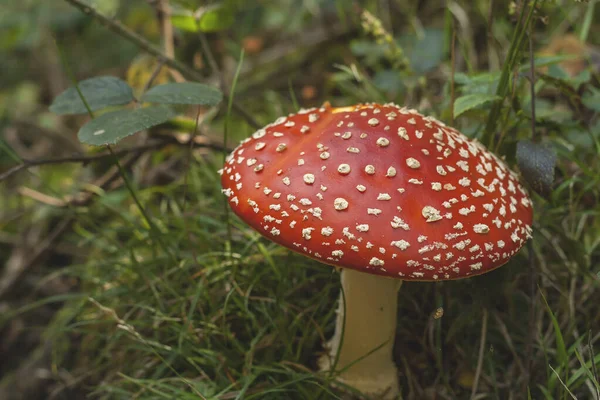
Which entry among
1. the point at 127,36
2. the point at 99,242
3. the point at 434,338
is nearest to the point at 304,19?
the point at 127,36

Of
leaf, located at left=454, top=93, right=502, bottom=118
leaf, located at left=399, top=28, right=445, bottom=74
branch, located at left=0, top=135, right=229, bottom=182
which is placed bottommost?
branch, located at left=0, top=135, right=229, bottom=182

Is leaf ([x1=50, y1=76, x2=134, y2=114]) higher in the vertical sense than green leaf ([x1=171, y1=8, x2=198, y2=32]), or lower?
lower

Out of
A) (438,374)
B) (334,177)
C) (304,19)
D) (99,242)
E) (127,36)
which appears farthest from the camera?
(304,19)

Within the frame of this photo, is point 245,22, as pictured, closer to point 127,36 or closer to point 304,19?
point 304,19

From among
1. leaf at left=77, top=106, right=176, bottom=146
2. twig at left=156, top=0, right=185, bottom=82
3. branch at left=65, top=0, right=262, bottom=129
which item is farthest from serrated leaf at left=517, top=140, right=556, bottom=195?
twig at left=156, top=0, right=185, bottom=82

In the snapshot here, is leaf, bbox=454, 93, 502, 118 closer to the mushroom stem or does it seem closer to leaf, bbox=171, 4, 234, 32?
the mushroom stem

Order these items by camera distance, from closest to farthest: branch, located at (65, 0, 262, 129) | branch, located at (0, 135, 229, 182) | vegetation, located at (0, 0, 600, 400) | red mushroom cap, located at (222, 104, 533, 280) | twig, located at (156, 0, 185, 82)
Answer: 1. red mushroom cap, located at (222, 104, 533, 280)
2. vegetation, located at (0, 0, 600, 400)
3. branch, located at (65, 0, 262, 129)
4. branch, located at (0, 135, 229, 182)
5. twig, located at (156, 0, 185, 82)
